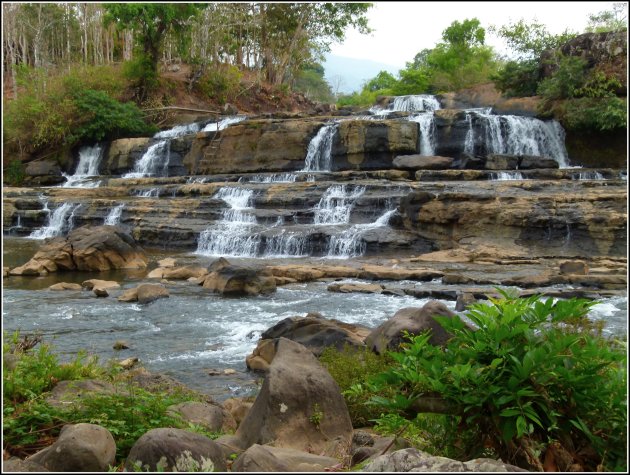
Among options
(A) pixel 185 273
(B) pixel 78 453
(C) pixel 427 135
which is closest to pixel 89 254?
(A) pixel 185 273

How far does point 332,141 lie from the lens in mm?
24516

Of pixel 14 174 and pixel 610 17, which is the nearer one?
pixel 610 17

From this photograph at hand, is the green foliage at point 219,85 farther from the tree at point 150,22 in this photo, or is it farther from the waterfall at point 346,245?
the waterfall at point 346,245

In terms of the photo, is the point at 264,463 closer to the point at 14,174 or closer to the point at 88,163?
the point at 14,174

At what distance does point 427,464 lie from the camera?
2.26m

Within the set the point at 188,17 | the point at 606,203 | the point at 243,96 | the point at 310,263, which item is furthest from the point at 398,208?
the point at 243,96

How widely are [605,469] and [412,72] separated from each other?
38770 millimetres

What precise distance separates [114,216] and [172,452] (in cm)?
1790

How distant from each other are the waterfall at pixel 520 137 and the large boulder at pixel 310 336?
1673cm

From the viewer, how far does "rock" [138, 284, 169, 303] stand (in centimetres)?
1160

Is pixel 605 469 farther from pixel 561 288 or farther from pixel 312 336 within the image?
pixel 561 288

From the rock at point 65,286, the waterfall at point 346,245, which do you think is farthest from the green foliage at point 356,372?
the waterfall at point 346,245

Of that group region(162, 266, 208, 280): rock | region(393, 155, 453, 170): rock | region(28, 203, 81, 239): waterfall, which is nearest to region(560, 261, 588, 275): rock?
region(162, 266, 208, 280): rock

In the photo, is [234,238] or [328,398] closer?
[328,398]
